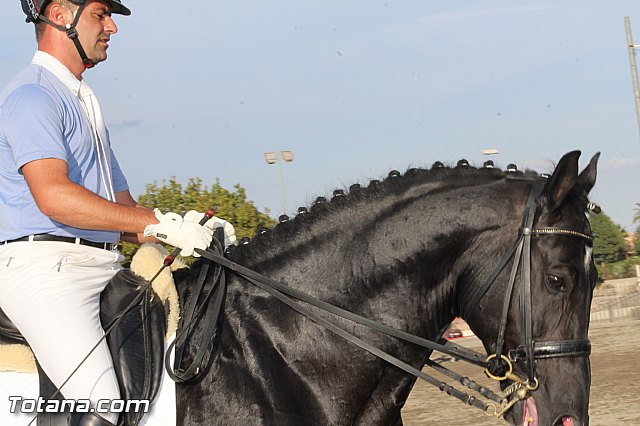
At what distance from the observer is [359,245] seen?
13.2 feet

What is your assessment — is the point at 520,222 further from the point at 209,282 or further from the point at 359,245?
the point at 209,282

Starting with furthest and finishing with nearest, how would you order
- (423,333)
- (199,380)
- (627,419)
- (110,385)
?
(627,419)
(423,333)
(199,380)
(110,385)

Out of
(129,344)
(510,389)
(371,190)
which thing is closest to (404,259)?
(371,190)

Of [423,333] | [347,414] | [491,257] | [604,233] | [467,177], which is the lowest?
[604,233]

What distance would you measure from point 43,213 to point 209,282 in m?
0.90

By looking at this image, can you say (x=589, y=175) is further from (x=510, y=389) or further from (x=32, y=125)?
(x=32, y=125)

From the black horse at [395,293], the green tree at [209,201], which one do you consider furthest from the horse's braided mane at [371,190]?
the green tree at [209,201]

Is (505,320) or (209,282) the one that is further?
(209,282)

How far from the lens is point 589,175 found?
13.0 feet

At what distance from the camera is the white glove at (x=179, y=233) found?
12.2 ft

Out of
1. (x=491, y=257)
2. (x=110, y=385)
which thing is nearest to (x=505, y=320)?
(x=491, y=257)

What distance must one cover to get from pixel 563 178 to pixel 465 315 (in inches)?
32.0

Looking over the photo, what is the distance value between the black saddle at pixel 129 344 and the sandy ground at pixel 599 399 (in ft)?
25.6

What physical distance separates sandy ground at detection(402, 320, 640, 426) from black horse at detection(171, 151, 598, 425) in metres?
7.19
